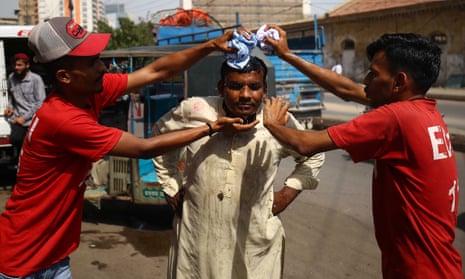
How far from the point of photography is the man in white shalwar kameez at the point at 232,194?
2.41m

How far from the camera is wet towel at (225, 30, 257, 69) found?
7.55 ft

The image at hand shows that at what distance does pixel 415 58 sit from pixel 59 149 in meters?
1.56

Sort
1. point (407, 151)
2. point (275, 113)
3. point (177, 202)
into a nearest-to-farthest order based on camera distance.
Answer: point (407, 151)
point (275, 113)
point (177, 202)

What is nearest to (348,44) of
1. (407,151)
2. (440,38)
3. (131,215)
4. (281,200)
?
(440,38)

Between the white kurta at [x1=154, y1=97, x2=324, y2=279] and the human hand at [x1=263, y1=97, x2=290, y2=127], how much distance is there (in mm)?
173

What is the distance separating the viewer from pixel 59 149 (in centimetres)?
213

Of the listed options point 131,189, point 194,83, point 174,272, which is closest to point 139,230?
point 131,189

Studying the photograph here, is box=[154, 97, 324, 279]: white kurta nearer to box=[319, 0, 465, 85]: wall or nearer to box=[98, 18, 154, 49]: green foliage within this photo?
box=[319, 0, 465, 85]: wall

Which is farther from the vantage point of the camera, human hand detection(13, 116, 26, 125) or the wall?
the wall

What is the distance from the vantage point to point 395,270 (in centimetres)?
215

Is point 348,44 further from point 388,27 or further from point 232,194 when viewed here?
point 232,194

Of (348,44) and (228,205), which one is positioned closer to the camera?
(228,205)

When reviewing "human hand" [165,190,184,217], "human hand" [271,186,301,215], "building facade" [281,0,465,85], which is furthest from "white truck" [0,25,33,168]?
"building facade" [281,0,465,85]

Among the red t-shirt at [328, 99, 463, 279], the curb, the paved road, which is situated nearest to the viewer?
the red t-shirt at [328, 99, 463, 279]
